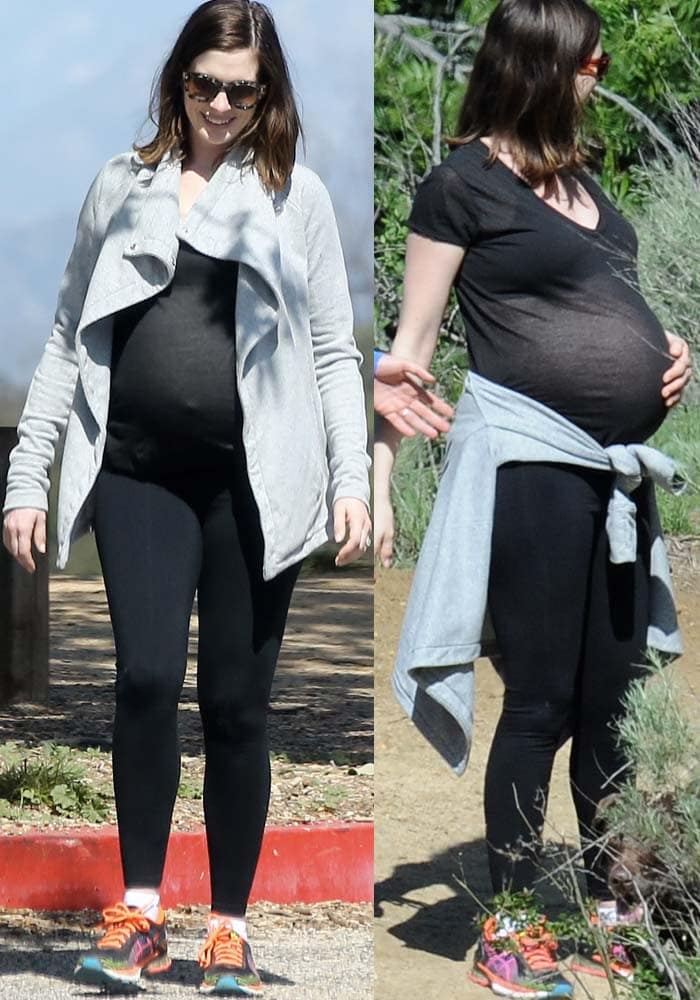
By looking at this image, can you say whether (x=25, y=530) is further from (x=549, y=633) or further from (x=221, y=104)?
(x=549, y=633)

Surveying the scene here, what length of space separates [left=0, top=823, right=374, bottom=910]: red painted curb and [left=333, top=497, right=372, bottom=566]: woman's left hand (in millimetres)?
994

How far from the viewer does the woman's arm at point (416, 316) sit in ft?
9.04

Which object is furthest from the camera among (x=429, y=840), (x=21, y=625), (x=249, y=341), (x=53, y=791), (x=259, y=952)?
(x=21, y=625)

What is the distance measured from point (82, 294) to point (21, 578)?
2.14 meters

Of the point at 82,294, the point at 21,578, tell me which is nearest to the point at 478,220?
the point at 82,294

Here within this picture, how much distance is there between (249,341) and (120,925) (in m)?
0.97

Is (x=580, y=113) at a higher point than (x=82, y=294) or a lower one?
higher

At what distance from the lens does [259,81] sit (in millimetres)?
2666

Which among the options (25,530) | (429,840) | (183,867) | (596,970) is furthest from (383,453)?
(429,840)

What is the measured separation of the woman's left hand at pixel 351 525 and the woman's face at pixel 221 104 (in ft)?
2.05

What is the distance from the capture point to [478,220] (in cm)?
272

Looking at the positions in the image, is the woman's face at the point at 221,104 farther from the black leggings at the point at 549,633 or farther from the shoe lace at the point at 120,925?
the shoe lace at the point at 120,925

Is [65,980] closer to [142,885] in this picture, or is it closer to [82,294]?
[142,885]

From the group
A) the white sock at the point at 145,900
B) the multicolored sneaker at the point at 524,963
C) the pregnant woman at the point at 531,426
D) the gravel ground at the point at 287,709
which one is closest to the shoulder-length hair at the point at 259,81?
the pregnant woman at the point at 531,426
